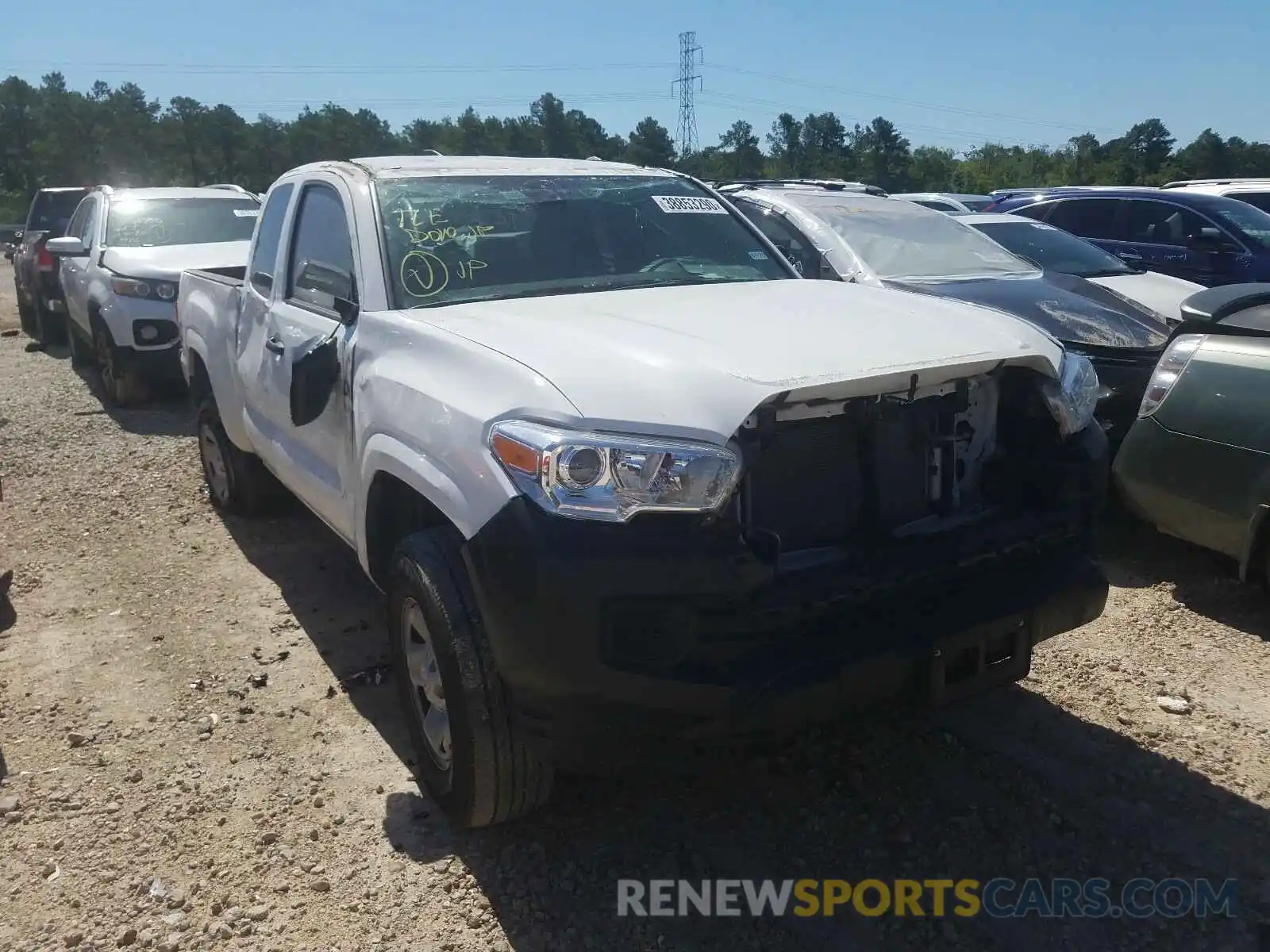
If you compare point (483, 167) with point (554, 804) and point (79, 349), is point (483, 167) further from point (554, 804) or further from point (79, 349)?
point (79, 349)

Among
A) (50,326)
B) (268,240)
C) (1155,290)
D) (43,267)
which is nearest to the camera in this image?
(268,240)

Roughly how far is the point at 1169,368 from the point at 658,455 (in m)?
3.07

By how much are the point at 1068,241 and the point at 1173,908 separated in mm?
6595

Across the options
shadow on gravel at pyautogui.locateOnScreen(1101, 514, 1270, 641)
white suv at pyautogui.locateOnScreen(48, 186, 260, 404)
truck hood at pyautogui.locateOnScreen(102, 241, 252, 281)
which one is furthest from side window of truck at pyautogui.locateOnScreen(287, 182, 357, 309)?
truck hood at pyautogui.locateOnScreen(102, 241, 252, 281)

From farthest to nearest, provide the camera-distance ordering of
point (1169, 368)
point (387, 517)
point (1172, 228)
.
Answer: point (1172, 228) → point (1169, 368) → point (387, 517)

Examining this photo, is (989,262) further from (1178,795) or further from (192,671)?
(192,671)

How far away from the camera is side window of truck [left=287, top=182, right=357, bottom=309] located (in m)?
3.79

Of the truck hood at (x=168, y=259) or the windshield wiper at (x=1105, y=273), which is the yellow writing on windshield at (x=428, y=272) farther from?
the truck hood at (x=168, y=259)

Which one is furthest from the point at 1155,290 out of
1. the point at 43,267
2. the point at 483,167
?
the point at 43,267

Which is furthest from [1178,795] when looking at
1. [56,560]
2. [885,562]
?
[56,560]

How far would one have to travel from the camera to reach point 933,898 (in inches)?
109

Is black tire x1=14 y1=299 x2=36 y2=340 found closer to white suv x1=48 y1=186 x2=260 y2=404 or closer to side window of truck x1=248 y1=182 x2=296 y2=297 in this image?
white suv x1=48 y1=186 x2=260 y2=404

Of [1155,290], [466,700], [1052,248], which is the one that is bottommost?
[466,700]

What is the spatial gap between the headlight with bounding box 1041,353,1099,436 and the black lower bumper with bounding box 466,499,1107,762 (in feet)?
2.51
